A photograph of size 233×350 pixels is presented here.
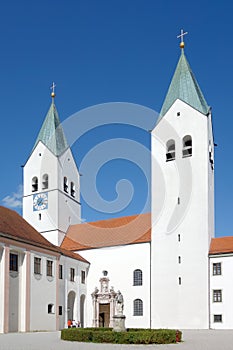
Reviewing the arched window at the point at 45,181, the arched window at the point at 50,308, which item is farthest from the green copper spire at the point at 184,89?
the arched window at the point at 50,308

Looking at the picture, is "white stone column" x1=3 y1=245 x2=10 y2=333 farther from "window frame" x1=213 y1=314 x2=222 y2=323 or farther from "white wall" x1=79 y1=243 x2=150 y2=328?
"window frame" x1=213 y1=314 x2=222 y2=323

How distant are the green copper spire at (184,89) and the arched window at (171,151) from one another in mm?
3256

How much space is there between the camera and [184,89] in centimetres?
4928

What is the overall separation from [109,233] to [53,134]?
13.9 m

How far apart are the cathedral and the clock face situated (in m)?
0.11

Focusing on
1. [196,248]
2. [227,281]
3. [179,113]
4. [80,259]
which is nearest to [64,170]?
[80,259]

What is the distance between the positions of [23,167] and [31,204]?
16.3 ft

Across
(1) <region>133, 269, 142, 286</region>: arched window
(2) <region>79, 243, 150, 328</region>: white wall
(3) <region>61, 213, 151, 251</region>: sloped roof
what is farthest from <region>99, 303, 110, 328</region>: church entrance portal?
(3) <region>61, 213, 151, 251</region>: sloped roof

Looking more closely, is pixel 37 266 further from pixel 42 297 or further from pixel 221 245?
pixel 221 245

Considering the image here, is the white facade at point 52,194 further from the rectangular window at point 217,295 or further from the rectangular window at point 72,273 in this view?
the rectangular window at point 217,295

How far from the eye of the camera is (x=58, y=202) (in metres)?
52.4

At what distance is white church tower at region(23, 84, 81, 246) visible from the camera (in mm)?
52375

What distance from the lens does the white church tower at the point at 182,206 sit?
4234cm

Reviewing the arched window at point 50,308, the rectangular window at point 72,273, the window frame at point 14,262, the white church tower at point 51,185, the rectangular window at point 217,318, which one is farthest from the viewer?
the white church tower at point 51,185
